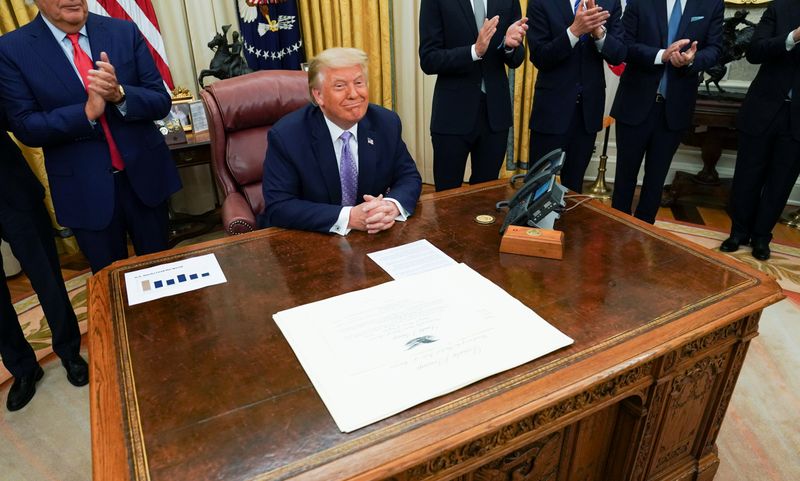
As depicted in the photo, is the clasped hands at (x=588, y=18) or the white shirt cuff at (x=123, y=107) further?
the clasped hands at (x=588, y=18)

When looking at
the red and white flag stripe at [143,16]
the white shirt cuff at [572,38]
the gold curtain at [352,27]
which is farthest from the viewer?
the gold curtain at [352,27]

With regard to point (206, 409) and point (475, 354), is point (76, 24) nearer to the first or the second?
point (206, 409)

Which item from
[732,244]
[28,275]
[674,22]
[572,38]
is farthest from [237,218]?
[732,244]

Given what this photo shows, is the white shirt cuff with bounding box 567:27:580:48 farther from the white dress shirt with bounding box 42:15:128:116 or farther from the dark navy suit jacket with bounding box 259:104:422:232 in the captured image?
the white dress shirt with bounding box 42:15:128:116

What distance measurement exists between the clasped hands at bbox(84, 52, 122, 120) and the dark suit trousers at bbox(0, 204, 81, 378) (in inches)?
19.3

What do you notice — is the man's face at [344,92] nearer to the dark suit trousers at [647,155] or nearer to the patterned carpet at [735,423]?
the patterned carpet at [735,423]

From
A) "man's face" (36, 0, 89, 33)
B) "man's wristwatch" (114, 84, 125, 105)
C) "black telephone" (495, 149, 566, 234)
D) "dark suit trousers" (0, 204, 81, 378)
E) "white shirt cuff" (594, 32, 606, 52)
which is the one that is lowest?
"dark suit trousers" (0, 204, 81, 378)

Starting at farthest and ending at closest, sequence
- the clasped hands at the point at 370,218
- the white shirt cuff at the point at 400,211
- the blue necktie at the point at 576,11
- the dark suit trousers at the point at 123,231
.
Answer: the blue necktie at the point at 576,11, the dark suit trousers at the point at 123,231, the white shirt cuff at the point at 400,211, the clasped hands at the point at 370,218

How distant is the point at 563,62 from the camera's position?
2664 millimetres

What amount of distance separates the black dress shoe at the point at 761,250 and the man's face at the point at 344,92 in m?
2.57

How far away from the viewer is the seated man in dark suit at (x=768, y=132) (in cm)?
267

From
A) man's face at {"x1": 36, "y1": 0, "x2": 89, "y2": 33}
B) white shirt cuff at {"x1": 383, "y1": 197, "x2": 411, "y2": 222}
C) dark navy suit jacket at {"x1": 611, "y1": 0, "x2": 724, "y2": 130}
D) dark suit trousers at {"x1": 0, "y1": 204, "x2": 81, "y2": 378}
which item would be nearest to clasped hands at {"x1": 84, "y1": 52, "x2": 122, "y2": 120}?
man's face at {"x1": 36, "y1": 0, "x2": 89, "y2": 33}

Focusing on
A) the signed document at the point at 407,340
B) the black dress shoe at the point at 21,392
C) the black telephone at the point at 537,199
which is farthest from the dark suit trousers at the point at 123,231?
the black telephone at the point at 537,199

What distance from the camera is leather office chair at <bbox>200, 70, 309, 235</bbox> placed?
8.29ft
